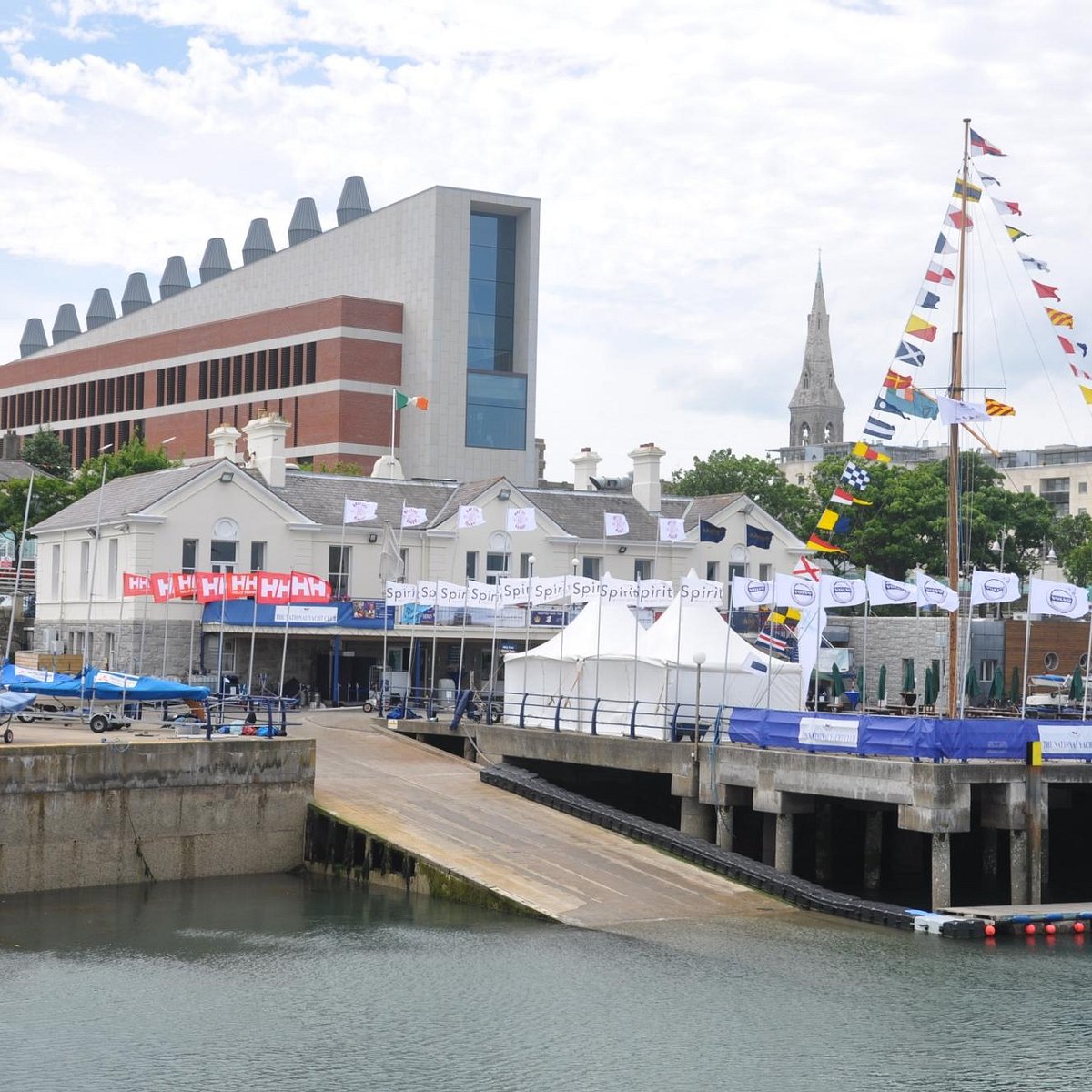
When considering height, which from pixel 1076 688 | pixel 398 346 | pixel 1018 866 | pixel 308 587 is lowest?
pixel 1018 866

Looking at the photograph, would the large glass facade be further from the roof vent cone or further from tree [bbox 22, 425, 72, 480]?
the roof vent cone

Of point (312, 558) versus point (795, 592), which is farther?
point (312, 558)

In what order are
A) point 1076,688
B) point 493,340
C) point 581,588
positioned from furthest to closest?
point 493,340 → point 1076,688 → point 581,588

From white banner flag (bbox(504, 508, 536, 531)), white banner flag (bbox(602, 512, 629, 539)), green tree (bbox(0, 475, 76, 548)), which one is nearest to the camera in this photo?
white banner flag (bbox(504, 508, 536, 531))

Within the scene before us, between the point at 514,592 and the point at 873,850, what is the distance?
632 inches

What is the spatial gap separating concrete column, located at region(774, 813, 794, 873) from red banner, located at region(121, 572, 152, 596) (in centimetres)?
2647

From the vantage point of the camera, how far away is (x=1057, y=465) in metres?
187

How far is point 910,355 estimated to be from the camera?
47.3 meters

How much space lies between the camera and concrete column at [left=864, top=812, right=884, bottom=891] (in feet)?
137

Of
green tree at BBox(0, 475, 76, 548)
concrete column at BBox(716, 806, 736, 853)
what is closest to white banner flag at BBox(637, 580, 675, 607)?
concrete column at BBox(716, 806, 736, 853)

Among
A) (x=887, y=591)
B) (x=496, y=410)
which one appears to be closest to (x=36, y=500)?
(x=496, y=410)

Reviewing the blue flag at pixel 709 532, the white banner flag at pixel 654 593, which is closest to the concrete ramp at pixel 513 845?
the white banner flag at pixel 654 593

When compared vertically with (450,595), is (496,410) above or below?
above

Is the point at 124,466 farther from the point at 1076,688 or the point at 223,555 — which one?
the point at 1076,688
